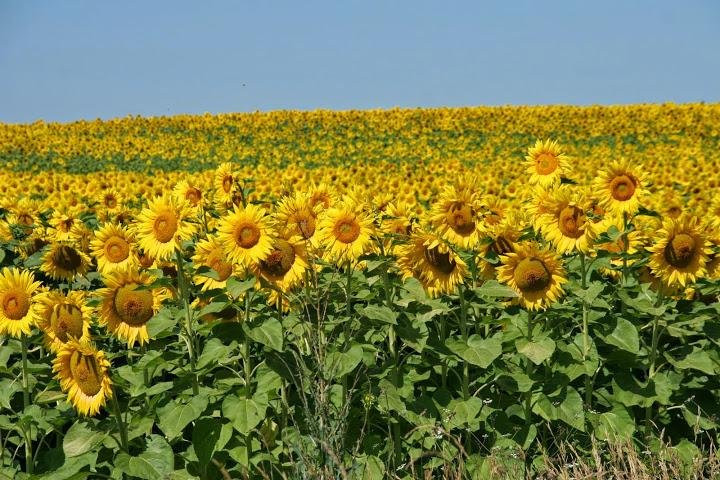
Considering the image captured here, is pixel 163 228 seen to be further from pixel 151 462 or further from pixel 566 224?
pixel 566 224

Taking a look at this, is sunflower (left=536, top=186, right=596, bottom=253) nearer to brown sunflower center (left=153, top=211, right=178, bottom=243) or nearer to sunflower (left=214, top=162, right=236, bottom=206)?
brown sunflower center (left=153, top=211, right=178, bottom=243)

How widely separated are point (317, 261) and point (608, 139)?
2884cm

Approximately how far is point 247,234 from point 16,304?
138 cm

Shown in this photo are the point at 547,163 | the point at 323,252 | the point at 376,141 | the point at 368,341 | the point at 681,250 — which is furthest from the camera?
the point at 376,141

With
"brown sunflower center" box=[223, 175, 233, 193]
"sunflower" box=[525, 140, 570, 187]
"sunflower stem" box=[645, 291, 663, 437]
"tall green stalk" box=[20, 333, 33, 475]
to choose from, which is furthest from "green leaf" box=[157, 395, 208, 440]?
"sunflower" box=[525, 140, 570, 187]

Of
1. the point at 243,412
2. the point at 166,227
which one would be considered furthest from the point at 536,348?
the point at 166,227

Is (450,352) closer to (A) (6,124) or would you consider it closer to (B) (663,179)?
(B) (663,179)

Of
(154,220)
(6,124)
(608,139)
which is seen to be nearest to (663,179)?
(154,220)

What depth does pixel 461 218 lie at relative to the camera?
4.89m

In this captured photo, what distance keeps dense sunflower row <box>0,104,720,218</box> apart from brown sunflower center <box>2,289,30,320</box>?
10075 millimetres

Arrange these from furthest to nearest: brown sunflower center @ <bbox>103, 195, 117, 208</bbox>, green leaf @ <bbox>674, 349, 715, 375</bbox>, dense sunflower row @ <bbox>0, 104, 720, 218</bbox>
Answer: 1. dense sunflower row @ <bbox>0, 104, 720, 218</bbox>
2. brown sunflower center @ <bbox>103, 195, 117, 208</bbox>
3. green leaf @ <bbox>674, 349, 715, 375</bbox>

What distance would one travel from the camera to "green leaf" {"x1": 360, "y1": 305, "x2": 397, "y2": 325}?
15.1ft

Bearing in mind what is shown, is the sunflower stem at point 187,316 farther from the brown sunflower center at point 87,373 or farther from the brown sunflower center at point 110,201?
the brown sunflower center at point 110,201

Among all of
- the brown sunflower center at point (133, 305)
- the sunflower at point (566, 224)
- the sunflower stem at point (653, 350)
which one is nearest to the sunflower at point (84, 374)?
the brown sunflower center at point (133, 305)
